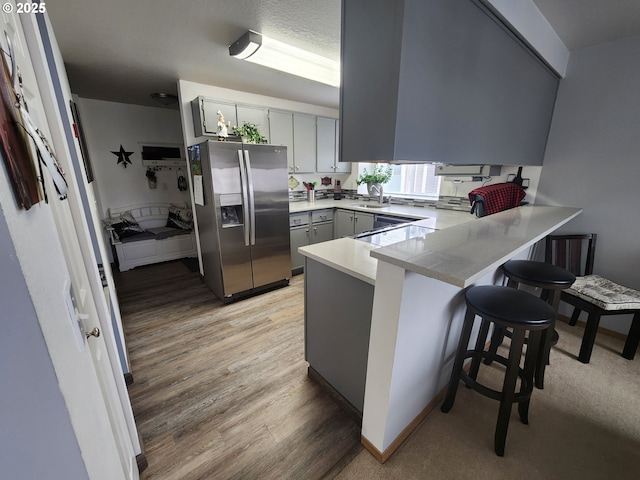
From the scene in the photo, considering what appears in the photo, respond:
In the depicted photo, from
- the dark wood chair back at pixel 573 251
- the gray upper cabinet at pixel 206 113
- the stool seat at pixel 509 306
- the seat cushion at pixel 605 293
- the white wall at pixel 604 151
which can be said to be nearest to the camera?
the stool seat at pixel 509 306

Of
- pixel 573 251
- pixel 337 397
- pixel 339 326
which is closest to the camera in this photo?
pixel 339 326

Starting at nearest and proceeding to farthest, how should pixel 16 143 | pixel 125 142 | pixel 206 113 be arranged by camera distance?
pixel 16 143 < pixel 206 113 < pixel 125 142

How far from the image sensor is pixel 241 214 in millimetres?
2768

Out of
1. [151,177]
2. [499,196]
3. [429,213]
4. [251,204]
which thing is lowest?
[429,213]

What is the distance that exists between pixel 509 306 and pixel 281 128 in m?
3.26

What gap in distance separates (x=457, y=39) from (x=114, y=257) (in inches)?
194

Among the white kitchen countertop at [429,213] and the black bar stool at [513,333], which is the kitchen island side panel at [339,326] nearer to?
Result: the black bar stool at [513,333]

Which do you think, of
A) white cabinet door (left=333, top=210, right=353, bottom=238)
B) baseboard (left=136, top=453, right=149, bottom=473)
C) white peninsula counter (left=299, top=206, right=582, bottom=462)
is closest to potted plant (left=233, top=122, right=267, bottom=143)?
white cabinet door (left=333, top=210, right=353, bottom=238)

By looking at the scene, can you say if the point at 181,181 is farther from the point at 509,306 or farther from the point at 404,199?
the point at 509,306

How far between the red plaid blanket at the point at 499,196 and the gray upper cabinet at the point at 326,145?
2.30 metres

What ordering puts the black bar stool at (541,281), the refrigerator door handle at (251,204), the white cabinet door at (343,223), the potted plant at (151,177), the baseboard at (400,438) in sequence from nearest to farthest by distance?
the baseboard at (400,438)
the black bar stool at (541,281)
the refrigerator door handle at (251,204)
the white cabinet door at (343,223)
the potted plant at (151,177)

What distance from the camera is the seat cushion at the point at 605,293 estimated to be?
186 cm

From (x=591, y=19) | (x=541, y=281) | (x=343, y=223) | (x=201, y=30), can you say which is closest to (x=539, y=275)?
(x=541, y=281)

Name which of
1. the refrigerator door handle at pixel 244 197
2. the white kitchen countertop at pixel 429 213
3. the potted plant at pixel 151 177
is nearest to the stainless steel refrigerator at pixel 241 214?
the refrigerator door handle at pixel 244 197
